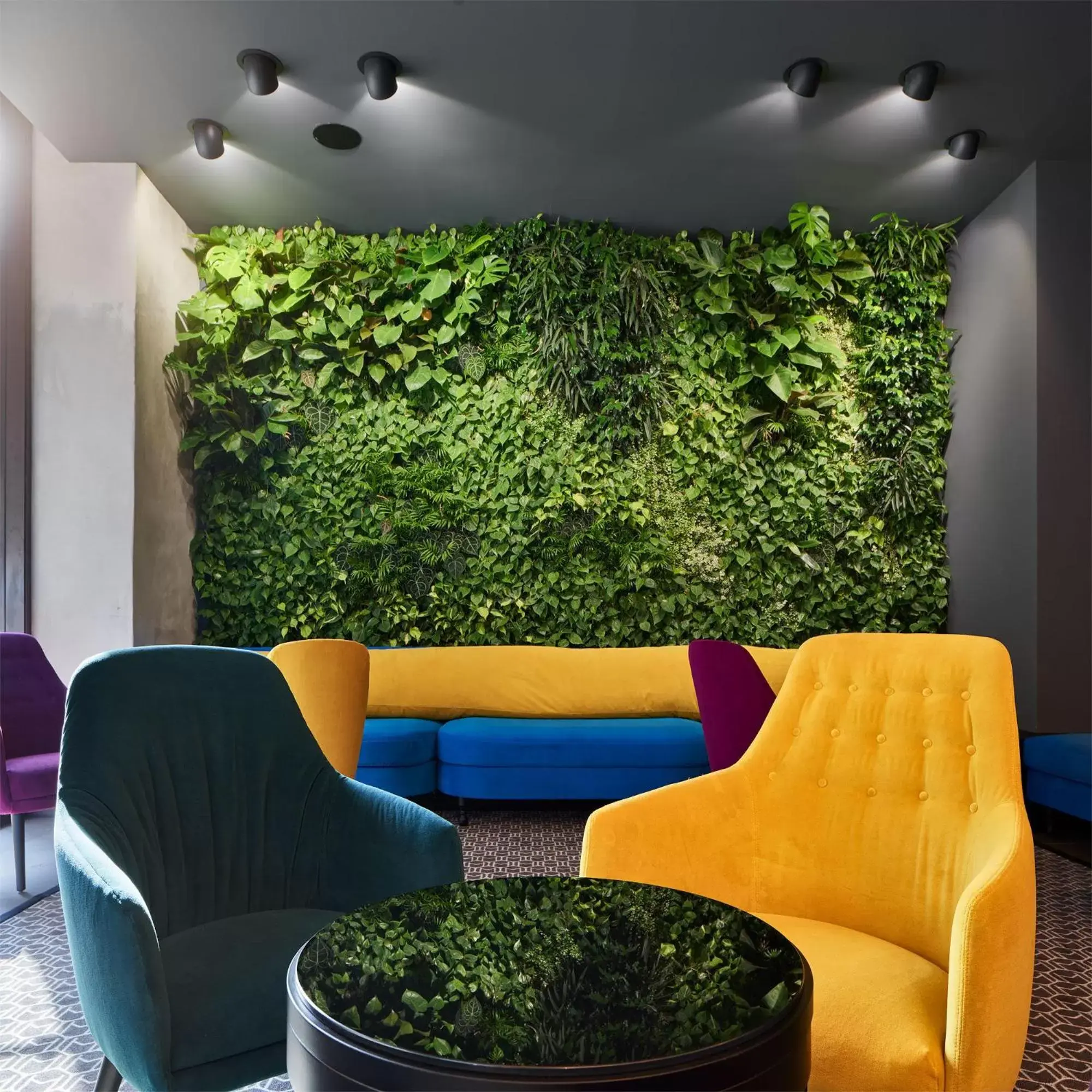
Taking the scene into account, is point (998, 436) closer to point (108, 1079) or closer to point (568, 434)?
point (568, 434)

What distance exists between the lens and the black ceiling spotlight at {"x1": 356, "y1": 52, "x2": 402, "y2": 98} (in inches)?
131

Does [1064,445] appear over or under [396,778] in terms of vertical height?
over

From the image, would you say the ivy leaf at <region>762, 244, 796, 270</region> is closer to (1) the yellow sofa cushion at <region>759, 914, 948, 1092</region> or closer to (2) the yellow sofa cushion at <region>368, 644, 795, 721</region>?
(2) the yellow sofa cushion at <region>368, 644, 795, 721</region>

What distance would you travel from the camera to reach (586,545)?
A: 15.2ft

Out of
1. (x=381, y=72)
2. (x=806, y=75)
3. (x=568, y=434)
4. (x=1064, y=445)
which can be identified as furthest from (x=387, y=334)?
(x=1064, y=445)

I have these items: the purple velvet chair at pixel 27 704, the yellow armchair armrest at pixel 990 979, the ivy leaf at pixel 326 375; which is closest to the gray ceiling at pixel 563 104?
the ivy leaf at pixel 326 375

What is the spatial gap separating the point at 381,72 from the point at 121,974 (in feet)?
10.8

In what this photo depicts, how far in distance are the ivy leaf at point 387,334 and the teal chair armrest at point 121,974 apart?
3707 mm

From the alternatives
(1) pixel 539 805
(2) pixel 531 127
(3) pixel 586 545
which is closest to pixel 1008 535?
(3) pixel 586 545

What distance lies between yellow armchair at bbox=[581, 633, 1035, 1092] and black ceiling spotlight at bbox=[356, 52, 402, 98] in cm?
285

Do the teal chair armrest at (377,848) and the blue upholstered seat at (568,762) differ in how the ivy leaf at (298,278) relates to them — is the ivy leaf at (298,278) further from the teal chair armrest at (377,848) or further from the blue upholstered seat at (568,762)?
the teal chair armrest at (377,848)

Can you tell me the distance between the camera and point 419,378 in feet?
15.3

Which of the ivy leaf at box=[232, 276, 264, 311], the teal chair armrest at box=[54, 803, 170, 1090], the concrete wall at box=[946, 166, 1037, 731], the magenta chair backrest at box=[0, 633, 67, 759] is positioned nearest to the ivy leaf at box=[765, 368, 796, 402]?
the concrete wall at box=[946, 166, 1037, 731]

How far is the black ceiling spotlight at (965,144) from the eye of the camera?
3816mm
